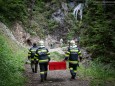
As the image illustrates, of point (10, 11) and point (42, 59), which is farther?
point (10, 11)

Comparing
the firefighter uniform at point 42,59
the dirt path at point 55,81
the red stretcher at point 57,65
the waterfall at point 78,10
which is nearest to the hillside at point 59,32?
the waterfall at point 78,10

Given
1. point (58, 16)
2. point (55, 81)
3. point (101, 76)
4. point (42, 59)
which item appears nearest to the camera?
point (42, 59)

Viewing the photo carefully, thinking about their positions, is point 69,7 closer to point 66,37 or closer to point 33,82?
point 66,37

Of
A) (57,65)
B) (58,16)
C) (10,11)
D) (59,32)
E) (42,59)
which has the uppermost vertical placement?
(10,11)

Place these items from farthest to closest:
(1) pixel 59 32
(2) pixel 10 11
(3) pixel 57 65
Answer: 1. (1) pixel 59 32
2. (2) pixel 10 11
3. (3) pixel 57 65

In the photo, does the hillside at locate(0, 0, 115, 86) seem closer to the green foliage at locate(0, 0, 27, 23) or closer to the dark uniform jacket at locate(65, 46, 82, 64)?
the green foliage at locate(0, 0, 27, 23)

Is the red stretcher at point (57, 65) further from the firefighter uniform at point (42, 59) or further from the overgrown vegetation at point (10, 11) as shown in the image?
the overgrown vegetation at point (10, 11)

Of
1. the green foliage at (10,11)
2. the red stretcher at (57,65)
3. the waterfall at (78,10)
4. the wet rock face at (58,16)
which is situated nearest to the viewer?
the red stretcher at (57,65)

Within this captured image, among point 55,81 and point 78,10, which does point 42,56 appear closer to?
point 55,81

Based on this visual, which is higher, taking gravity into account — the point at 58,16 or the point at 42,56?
the point at 42,56

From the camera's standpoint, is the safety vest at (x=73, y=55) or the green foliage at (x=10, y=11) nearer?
the safety vest at (x=73, y=55)

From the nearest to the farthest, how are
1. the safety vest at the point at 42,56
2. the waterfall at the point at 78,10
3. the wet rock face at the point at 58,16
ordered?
the safety vest at the point at 42,56 → the waterfall at the point at 78,10 → the wet rock face at the point at 58,16

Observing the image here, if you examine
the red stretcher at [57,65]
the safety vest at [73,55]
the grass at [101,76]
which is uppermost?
the safety vest at [73,55]

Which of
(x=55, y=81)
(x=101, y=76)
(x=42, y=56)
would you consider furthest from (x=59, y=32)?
(x=42, y=56)
